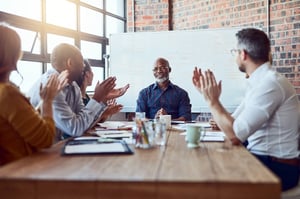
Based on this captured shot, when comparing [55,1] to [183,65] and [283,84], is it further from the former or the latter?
[283,84]

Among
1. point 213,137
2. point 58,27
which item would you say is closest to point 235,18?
point 58,27

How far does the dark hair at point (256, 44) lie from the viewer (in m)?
2.05

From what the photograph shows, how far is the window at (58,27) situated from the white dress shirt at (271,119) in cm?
236

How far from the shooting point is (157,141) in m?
1.88

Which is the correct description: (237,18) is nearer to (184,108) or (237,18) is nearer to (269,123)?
(184,108)

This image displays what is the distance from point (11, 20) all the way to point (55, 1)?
0.82m

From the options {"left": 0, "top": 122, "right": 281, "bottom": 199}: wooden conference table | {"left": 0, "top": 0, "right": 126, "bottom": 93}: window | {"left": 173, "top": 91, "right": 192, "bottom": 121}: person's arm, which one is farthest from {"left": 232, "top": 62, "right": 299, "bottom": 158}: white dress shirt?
{"left": 0, "top": 0, "right": 126, "bottom": 93}: window

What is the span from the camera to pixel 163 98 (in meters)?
4.00

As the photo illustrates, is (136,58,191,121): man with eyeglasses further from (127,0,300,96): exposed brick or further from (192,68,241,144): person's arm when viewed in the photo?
(192,68,241,144): person's arm

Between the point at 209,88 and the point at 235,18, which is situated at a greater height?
the point at 235,18

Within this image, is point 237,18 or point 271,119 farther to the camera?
point 237,18

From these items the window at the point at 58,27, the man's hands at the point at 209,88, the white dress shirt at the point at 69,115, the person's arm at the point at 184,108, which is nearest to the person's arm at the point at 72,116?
the white dress shirt at the point at 69,115

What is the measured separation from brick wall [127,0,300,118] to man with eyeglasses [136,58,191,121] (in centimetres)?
125

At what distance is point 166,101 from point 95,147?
2.34 m
